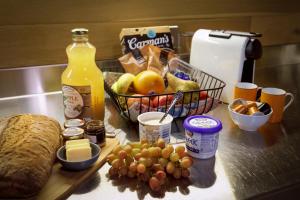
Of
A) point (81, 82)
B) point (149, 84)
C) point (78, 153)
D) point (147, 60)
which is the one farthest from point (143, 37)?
point (78, 153)

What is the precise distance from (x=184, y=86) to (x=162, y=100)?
→ 0.09 m

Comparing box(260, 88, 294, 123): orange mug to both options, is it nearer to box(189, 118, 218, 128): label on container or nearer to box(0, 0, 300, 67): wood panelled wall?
box(189, 118, 218, 128): label on container

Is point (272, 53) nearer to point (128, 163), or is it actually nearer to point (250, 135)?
point (250, 135)

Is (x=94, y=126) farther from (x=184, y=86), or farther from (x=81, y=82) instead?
(x=184, y=86)

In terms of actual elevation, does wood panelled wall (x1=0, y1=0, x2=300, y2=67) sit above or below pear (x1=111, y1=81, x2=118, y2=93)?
above

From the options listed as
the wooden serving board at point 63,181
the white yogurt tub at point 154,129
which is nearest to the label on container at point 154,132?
the white yogurt tub at point 154,129

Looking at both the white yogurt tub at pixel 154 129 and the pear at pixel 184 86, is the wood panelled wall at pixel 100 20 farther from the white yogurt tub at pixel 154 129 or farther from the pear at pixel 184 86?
the white yogurt tub at pixel 154 129

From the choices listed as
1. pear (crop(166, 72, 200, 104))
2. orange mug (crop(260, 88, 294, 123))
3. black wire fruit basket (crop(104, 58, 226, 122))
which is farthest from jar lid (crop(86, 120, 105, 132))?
orange mug (crop(260, 88, 294, 123))

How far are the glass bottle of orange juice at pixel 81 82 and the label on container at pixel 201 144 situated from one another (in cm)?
26

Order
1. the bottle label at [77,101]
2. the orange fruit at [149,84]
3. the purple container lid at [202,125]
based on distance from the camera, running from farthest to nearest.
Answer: the orange fruit at [149,84] → the bottle label at [77,101] → the purple container lid at [202,125]

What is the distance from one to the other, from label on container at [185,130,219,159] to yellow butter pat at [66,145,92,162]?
0.22m

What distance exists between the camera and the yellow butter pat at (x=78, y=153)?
2.19 feet

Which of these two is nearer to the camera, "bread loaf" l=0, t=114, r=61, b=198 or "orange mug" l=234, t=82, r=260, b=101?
"bread loaf" l=0, t=114, r=61, b=198

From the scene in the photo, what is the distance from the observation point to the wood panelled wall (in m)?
1.10
